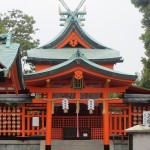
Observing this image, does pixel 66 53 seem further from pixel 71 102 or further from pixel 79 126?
pixel 71 102

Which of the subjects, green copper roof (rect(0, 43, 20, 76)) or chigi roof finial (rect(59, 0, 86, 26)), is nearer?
green copper roof (rect(0, 43, 20, 76))

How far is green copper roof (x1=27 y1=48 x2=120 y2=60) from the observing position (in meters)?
27.1

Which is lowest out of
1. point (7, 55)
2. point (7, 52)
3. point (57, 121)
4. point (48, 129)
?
point (48, 129)

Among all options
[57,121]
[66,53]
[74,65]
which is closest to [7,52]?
[74,65]

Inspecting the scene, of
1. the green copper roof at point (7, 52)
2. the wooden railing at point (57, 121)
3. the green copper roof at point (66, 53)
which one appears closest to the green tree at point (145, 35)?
the green copper roof at point (66, 53)

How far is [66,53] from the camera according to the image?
27406 mm

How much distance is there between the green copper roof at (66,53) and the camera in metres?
27.1

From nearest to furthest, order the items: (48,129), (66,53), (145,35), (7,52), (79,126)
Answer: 1. (7,52)
2. (48,129)
3. (79,126)
4. (66,53)
5. (145,35)

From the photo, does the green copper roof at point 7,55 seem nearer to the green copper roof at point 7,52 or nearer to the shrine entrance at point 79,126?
the green copper roof at point 7,52

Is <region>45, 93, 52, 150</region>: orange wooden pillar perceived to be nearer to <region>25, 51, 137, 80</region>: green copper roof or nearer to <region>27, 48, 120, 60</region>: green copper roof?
<region>25, 51, 137, 80</region>: green copper roof

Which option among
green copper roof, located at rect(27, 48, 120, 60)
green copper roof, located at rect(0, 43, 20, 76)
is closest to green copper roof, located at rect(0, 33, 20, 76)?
green copper roof, located at rect(0, 43, 20, 76)

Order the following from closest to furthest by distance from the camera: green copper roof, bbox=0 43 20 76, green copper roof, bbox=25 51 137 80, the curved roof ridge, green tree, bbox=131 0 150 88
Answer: green copper roof, bbox=0 43 20 76 → green copper roof, bbox=25 51 137 80 → the curved roof ridge → green tree, bbox=131 0 150 88

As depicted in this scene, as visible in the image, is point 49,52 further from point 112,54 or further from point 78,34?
point 112,54

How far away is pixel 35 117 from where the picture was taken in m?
21.4
